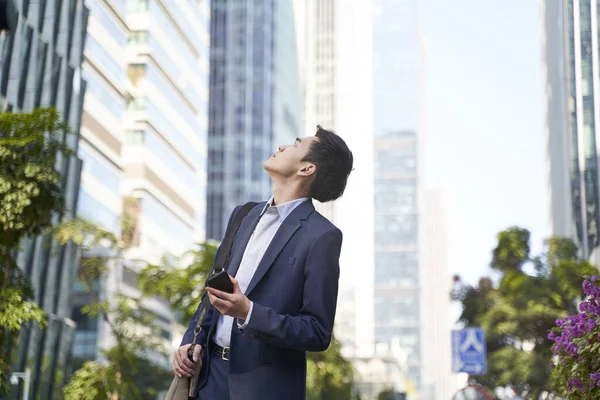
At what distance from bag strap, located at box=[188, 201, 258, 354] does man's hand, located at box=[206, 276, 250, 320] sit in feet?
0.75

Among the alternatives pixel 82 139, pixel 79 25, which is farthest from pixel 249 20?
pixel 79 25

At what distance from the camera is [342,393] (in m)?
40.4

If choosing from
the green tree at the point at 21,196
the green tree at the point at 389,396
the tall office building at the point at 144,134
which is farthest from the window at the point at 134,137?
the green tree at the point at 21,196

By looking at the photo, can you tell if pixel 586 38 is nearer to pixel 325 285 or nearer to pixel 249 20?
pixel 325 285

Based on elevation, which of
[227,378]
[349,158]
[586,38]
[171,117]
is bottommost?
[227,378]

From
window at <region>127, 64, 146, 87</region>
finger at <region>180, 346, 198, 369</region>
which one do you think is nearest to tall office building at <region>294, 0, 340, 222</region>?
window at <region>127, 64, 146, 87</region>

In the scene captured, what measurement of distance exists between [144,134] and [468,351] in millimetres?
46740

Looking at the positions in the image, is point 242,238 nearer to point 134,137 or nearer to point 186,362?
point 186,362

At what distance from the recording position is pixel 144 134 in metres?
67.1

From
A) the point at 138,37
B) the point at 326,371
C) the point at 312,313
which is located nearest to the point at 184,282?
the point at 326,371

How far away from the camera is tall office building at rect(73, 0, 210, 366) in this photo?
184 feet

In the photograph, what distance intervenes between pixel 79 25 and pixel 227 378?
39653 mm

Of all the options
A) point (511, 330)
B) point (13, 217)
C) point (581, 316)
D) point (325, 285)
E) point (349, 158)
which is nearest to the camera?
point (325, 285)

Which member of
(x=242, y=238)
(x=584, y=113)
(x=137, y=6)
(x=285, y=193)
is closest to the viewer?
(x=242, y=238)
